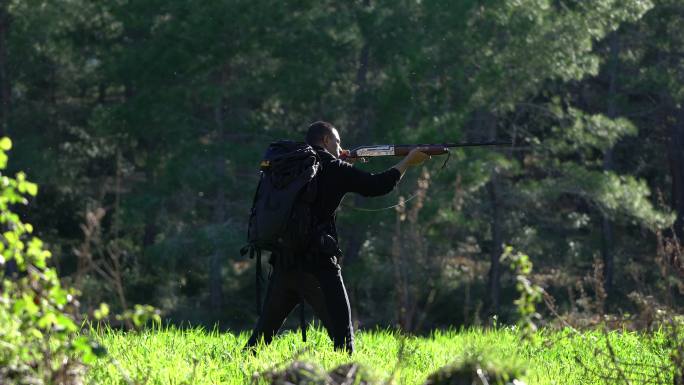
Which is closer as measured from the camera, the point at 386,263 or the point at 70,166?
the point at 386,263

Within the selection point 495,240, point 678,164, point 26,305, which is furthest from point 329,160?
point 678,164

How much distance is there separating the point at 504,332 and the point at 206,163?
1510 centimetres

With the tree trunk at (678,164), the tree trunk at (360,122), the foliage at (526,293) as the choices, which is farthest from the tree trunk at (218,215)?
the foliage at (526,293)

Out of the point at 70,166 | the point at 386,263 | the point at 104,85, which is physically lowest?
the point at 386,263

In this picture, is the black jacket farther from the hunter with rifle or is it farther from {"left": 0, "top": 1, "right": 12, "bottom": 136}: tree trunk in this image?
{"left": 0, "top": 1, "right": 12, "bottom": 136}: tree trunk

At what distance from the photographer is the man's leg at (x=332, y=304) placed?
6.84 metres

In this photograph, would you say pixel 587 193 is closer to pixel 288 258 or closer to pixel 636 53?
pixel 636 53

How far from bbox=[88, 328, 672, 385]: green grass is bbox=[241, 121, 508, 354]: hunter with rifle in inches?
10.4

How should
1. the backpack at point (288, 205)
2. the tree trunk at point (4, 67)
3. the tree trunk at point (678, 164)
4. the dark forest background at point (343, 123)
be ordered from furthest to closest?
the tree trunk at point (678, 164) → the tree trunk at point (4, 67) → the dark forest background at point (343, 123) → the backpack at point (288, 205)

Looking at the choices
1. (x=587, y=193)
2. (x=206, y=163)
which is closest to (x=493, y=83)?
(x=587, y=193)

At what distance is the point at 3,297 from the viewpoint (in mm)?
4578

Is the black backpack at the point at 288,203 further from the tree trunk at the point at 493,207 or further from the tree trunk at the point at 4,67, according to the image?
the tree trunk at the point at 4,67

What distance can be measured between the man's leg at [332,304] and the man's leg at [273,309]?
164 mm

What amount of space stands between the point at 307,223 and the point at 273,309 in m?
0.60
